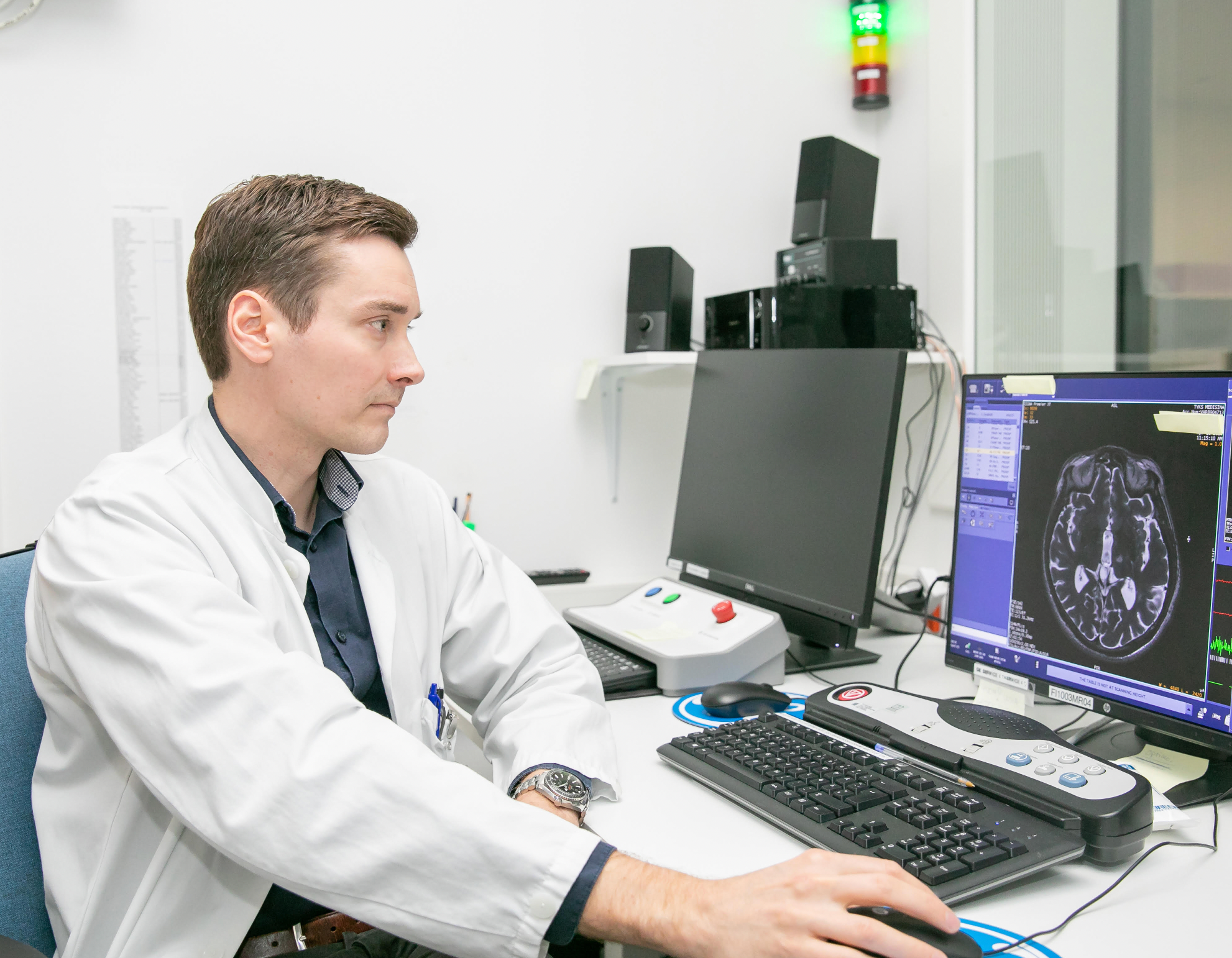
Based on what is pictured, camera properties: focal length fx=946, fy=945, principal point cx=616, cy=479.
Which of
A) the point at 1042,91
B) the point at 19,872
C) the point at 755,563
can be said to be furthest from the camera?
the point at 1042,91

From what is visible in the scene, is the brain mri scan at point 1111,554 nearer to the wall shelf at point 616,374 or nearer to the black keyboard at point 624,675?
the black keyboard at point 624,675

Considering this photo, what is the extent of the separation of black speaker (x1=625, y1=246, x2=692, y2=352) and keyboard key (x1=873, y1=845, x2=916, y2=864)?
127 centimetres

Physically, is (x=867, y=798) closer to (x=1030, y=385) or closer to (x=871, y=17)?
(x=1030, y=385)

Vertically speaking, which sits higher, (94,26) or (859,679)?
(94,26)

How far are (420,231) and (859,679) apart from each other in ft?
3.92

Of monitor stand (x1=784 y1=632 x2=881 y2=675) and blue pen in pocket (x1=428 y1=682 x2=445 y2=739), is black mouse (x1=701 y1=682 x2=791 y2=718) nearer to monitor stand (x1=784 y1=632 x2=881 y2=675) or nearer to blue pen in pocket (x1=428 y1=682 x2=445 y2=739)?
monitor stand (x1=784 y1=632 x2=881 y2=675)

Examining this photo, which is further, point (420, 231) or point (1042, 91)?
point (420, 231)

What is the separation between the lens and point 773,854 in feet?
2.95

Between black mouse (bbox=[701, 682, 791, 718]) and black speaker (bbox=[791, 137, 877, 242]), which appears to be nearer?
black mouse (bbox=[701, 682, 791, 718])

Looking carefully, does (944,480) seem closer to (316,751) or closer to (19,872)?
(316,751)

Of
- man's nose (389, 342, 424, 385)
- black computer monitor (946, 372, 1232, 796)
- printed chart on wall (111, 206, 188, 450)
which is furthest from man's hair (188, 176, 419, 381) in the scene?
black computer monitor (946, 372, 1232, 796)

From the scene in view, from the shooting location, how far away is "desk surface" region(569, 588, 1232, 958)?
0.77 metres

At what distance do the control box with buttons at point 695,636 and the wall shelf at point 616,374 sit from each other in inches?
18.8

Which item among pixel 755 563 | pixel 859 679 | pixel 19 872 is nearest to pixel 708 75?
pixel 755 563
